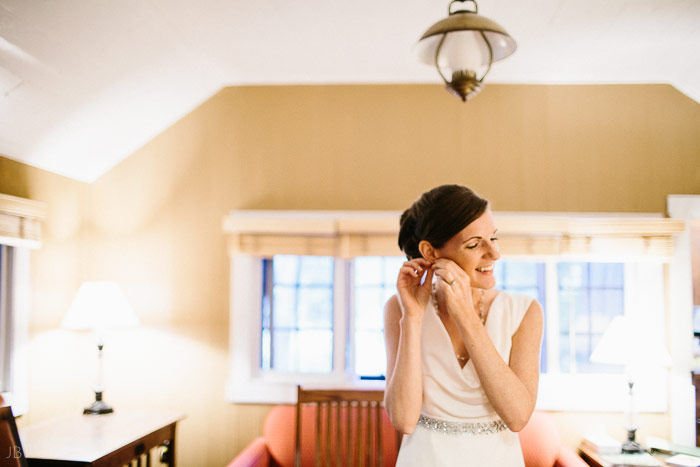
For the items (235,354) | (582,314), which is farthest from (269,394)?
(582,314)

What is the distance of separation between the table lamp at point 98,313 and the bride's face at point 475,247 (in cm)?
247

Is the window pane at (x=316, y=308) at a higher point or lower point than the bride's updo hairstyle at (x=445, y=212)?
Result: lower

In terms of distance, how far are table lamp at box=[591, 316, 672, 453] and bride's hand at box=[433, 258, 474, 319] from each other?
2.15 meters

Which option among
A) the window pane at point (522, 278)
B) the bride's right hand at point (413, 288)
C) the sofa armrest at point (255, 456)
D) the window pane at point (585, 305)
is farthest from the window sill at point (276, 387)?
the bride's right hand at point (413, 288)

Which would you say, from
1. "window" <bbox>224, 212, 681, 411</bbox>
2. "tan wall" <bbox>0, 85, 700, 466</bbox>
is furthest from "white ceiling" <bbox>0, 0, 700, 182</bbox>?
"window" <bbox>224, 212, 681, 411</bbox>

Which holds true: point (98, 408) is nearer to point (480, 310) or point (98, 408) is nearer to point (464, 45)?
point (480, 310)

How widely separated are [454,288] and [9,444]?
1593 mm

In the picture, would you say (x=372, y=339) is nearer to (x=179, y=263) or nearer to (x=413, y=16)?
(x=179, y=263)

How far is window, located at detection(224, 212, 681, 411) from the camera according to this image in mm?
3297

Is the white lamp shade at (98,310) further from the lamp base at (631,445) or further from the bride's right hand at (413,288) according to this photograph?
the lamp base at (631,445)

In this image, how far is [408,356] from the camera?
1.19m

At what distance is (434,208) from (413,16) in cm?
176

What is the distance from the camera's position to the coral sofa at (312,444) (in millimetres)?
2990

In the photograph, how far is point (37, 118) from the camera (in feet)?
9.08
